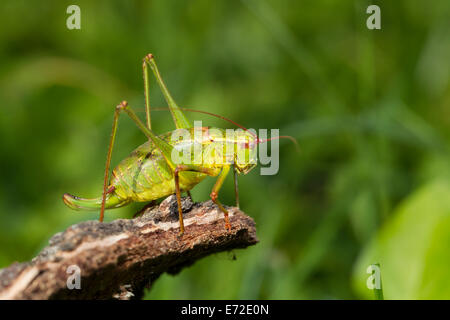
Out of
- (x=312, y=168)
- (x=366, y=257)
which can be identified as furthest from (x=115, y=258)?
(x=312, y=168)

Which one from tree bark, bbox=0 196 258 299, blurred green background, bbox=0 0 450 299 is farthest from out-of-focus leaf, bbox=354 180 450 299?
tree bark, bbox=0 196 258 299

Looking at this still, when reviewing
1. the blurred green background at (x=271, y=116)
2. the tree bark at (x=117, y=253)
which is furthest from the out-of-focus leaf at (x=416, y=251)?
the tree bark at (x=117, y=253)

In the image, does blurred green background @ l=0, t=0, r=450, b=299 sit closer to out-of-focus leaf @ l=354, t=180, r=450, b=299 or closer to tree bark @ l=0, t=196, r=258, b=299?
out-of-focus leaf @ l=354, t=180, r=450, b=299

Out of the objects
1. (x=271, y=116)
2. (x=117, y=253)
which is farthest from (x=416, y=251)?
(x=271, y=116)

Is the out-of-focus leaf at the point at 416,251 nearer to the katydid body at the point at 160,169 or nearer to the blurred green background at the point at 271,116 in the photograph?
the blurred green background at the point at 271,116

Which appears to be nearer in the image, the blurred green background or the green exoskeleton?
the green exoskeleton

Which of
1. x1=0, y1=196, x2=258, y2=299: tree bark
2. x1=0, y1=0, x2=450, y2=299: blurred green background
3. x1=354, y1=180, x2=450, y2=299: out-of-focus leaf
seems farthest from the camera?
x1=0, y1=0, x2=450, y2=299: blurred green background

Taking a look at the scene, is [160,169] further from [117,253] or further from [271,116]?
[271,116]
